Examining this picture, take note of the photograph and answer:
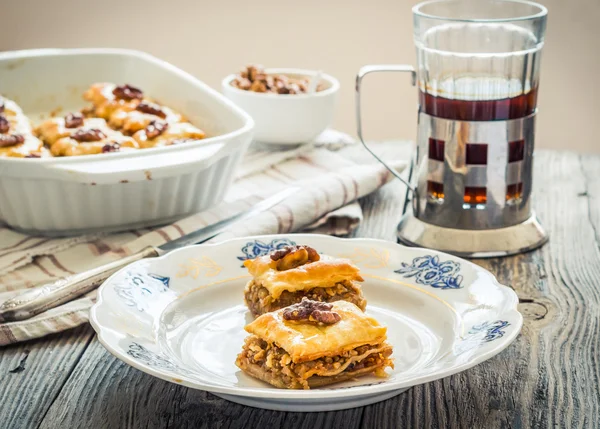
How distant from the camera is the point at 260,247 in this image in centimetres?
149

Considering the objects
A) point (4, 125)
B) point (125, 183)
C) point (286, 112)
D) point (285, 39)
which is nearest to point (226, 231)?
point (125, 183)

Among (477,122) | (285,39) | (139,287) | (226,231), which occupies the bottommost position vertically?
(285,39)

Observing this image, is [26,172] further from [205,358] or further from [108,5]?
[108,5]

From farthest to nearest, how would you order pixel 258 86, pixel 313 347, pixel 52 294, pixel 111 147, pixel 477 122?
pixel 258 86, pixel 111 147, pixel 477 122, pixel 52 294, pixel 313 347

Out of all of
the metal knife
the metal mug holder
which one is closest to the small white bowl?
the metal mug holder

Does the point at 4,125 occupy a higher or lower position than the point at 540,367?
higher

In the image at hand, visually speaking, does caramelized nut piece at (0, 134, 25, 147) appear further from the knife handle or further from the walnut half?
the walnut half

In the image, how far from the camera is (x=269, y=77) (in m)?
2.31

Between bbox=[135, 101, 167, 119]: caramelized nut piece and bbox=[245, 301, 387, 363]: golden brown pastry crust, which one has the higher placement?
bbox=[245, 301, 387, 363]: golden brown pastry crust

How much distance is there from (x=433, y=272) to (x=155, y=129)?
2.93 feet

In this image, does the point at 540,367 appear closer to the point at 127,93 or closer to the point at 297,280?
the point at 297,280

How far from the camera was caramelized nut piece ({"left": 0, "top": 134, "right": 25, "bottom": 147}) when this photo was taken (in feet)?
6.23

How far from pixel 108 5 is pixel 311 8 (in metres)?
0.86

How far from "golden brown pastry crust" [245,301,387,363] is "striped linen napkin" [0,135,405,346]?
1.28 ft
